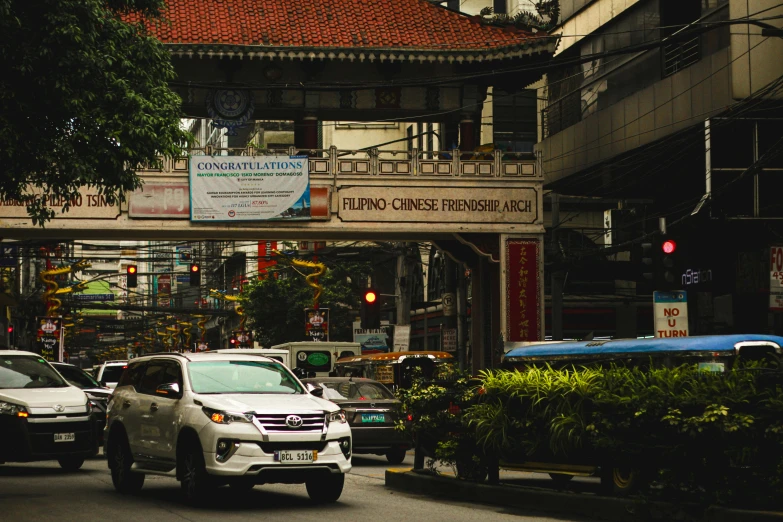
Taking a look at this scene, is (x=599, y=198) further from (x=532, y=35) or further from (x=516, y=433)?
(x=516, y=433)

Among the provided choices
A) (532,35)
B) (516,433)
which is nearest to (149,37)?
(516,433)

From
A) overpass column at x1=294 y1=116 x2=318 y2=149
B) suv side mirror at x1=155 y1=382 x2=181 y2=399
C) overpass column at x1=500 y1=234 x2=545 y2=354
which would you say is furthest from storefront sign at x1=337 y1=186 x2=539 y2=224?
suv side mirror at x1=155 y1=382 x2=181 y2=399

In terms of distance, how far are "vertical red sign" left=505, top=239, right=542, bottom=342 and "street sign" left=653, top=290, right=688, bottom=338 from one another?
990 cm

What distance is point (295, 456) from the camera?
1280cm

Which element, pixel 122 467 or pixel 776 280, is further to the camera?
pixel 776 280

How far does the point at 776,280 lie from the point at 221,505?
1205cm

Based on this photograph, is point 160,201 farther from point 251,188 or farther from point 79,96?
point 79,96

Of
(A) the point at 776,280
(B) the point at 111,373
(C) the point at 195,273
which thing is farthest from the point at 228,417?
(C) the point at 195,273

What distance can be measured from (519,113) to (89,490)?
3935cm

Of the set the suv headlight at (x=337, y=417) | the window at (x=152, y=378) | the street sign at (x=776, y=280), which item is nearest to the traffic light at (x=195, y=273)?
the street sign at (x=776, y=280)

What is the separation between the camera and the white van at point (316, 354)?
127ft

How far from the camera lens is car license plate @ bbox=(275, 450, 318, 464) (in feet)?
41.8

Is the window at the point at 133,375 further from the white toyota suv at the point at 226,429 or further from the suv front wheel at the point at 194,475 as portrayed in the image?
the suv front wheel at the point at 194,475

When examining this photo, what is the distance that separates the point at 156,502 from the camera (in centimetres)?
1388
